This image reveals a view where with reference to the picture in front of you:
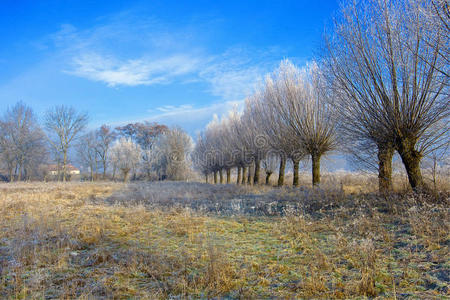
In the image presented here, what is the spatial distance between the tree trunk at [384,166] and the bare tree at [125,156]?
40.9 metres

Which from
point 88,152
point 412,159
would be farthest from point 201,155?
point 412,159

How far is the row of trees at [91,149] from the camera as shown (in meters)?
32.8

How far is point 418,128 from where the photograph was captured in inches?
299

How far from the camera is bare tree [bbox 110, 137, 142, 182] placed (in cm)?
4450

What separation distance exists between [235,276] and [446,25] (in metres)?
6.92

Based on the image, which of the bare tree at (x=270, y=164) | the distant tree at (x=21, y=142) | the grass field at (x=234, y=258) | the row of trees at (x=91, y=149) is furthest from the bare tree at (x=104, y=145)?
the grass field at (x=234, y=258)

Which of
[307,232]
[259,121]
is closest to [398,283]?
[307,232]

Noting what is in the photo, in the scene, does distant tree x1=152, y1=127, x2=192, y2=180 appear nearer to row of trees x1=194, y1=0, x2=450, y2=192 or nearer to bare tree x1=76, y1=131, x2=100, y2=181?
bare tree x1=76, y1=131, x2=100, y2=181

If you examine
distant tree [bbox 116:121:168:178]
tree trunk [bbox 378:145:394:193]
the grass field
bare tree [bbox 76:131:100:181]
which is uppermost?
distant tree [bbox 116:121:168:178]

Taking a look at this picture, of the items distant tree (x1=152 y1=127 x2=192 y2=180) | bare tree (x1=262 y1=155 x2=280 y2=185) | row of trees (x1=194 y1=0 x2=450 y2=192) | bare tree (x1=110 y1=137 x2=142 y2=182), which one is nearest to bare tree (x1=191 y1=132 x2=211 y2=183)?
distant tree (x1=152 y1=127 x2=192 y2=180)

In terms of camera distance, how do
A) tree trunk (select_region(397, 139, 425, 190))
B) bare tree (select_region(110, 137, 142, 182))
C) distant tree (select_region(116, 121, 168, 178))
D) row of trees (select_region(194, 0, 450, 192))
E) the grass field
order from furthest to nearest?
distant tree (select_region(116, 121, 168, 178))
bare tree (select_region(110, 137, 142, 182))
tree trunk (select_region(397, 139, 425, 190))
row of trees (select_region(194, 0, 450, 192))
the grass field

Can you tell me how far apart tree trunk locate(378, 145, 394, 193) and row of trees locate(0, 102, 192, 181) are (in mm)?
37405

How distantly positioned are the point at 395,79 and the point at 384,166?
3.21m

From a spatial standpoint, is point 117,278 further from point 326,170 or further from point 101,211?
point 326,170
